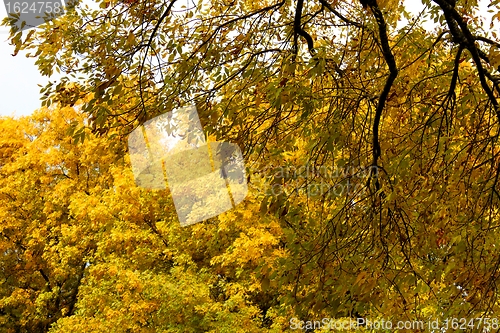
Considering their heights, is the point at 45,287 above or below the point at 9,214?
below

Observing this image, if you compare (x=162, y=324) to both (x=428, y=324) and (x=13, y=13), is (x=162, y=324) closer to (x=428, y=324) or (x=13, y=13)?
(x=428, y=324)

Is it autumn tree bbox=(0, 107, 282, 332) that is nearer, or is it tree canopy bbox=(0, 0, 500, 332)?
tree canopy bbox=(0, 0, 500, 332)

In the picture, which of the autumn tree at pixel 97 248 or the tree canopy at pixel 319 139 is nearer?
the tree canopy at pixel 319 139

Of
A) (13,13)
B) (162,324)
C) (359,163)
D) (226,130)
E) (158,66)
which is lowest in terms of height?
(162,324)

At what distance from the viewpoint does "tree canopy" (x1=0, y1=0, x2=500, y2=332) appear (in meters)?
3.82

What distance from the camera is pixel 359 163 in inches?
185

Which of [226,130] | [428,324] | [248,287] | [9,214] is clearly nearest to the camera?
[428,324]

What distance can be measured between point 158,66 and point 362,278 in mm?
2523

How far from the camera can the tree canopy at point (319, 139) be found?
3.82 meters

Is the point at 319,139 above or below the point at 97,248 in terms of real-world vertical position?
above

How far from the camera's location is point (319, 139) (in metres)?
4.33

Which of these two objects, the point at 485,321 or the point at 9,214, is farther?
the point at 9,214

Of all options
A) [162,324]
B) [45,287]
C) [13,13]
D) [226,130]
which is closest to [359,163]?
[226,130]

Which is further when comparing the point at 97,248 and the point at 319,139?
the point at 97,248
